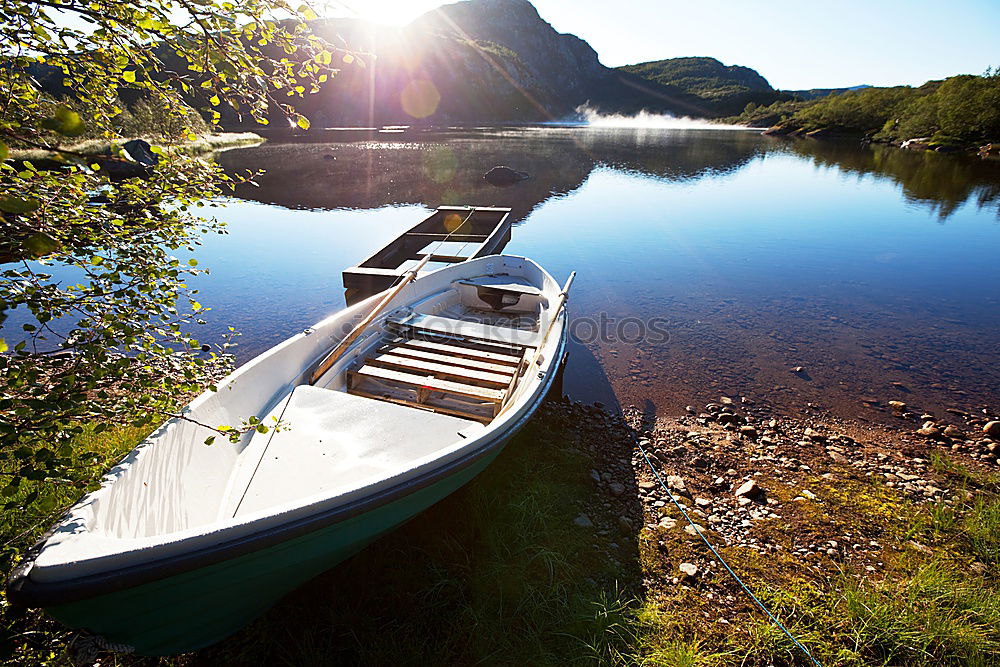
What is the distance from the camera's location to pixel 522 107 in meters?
160

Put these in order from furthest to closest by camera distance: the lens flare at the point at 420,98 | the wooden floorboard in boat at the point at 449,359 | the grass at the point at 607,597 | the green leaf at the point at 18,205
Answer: the lens flare at the point at 420,98, the wooden floorboard in boat at the point at 449,359, the grass at the point at 607,597, the green leaf at the point at 18,205

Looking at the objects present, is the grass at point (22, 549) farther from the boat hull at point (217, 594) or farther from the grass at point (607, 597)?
the boat hull at point (217, 594)

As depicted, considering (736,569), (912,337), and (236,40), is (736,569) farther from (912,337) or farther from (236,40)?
(912,337)

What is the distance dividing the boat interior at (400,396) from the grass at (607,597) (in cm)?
110

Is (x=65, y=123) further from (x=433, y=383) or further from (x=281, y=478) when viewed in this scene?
(x=433, y=383)

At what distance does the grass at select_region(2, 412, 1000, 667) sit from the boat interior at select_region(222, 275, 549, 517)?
43.2 inches

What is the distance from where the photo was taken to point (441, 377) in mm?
6031

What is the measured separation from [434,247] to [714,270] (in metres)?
9.61

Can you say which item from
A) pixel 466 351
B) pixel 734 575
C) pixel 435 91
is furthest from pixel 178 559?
pixel 435 91

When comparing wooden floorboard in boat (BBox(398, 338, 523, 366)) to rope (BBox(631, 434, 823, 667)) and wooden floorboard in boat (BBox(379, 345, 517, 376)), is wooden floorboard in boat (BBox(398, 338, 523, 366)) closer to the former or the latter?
wooden floorboard in boat (BBox(379, 345, 517, 376))

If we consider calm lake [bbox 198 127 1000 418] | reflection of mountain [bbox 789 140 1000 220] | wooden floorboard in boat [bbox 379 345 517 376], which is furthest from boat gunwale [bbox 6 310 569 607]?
reflection of mountain [bbox 789 140 1000 220]

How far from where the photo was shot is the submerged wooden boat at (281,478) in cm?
256

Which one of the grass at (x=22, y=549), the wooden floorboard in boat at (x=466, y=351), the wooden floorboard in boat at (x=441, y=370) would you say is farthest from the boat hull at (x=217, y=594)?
the wooden floorboard in boat at (x=466, y=351)

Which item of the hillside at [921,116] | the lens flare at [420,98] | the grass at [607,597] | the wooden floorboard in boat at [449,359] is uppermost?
the lens flare at [420,98]
